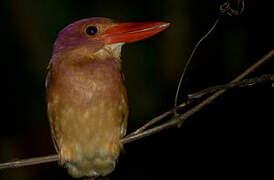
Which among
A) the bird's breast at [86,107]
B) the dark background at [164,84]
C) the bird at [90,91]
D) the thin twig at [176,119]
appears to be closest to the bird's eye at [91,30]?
the bird at [90,91]

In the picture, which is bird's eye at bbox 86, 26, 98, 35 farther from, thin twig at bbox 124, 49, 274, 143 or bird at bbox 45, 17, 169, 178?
thin twig at bbox 124, 49, 274, 143

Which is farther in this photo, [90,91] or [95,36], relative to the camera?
[95,36]

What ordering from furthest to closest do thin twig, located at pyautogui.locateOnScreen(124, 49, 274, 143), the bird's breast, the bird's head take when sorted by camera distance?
the bird's head, the bird's breast, thin twig, located at pyautogui.locateOnScreen(124, 49, 274, 143)

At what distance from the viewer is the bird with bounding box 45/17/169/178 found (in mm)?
2350

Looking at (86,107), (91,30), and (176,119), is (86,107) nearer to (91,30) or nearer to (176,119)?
(91,30)

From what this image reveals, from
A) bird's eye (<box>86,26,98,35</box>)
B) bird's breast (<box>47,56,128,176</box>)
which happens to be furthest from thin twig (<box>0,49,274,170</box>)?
bird's eye (<box>86,26,98,35</box>)

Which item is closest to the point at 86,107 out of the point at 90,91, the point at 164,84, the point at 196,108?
A: the point at 90,91

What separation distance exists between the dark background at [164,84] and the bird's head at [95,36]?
1.89 m

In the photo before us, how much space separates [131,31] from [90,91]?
429mm

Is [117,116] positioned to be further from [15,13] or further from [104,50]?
[15,13]

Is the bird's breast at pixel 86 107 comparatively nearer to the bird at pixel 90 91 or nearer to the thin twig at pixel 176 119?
the bird at pixel 90 91

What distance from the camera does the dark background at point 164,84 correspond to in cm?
418

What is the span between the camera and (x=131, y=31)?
2434 millimetres

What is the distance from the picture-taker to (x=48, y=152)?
4234mm
